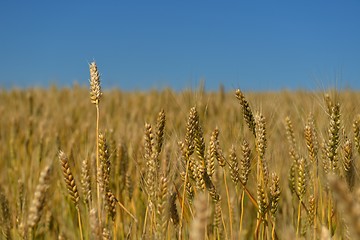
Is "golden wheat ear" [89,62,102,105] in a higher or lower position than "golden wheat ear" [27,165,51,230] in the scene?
higher

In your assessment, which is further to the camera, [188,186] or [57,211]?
[57,211]

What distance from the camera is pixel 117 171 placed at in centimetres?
217

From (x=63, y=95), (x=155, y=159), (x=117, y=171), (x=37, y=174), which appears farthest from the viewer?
(x=63, y=95)

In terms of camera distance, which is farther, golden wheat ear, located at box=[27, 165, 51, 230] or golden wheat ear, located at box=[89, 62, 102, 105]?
golden wheat ear, located at box=[89, 62, 102, 105]

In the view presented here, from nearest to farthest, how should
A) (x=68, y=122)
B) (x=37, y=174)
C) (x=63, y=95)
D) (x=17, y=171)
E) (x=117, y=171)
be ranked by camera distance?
(x=117, y=171)
(x=37, y=174)
(x=17, y=171)
(x=68, y=122)
(x=63, y=95)

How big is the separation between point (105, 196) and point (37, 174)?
1.48m

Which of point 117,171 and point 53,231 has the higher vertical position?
point 117,171

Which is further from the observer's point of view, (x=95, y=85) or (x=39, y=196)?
(x=95, y=85)

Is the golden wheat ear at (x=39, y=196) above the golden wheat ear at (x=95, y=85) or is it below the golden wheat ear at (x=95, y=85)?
below

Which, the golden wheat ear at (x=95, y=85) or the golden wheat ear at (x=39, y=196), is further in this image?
the golden wheat ear at (x=95, y=85)

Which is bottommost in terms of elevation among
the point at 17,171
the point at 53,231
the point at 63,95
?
the point at 53,231

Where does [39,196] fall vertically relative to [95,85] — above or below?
below

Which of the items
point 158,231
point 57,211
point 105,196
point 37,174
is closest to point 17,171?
point 37,174

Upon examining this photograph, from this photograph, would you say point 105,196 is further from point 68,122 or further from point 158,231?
point 68,122
